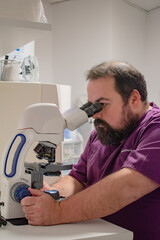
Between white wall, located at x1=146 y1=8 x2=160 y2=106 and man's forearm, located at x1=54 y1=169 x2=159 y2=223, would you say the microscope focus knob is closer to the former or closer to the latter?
man's forearm, located at x1=54 y1=169 x2=159 y2=223

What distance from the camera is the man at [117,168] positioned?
131cm

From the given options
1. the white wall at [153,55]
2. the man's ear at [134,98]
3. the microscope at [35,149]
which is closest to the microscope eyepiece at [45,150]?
the microscope at [35,149]

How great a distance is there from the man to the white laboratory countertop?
40mm

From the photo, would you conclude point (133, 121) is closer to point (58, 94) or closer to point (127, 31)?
point (58, 94)

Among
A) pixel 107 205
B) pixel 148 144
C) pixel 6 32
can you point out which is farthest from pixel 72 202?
pixel 6 32

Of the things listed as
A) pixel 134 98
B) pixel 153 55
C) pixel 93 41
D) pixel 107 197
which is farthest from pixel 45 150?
pixel 153 55

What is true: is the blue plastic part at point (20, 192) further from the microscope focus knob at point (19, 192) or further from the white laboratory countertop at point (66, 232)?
the white laboratory countertop at point (66, 232)

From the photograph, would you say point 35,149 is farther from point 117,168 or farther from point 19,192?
point 117,168

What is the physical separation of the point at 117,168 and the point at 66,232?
455 mm

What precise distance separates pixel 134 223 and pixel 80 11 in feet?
11.1

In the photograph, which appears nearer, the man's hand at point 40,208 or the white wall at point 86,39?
the man's hand at point 40,208

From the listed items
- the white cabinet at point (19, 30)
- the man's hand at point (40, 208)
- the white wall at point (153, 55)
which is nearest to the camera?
the man's hand at point (40, 208)

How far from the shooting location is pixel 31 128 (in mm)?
1315

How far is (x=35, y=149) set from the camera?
1.37m
